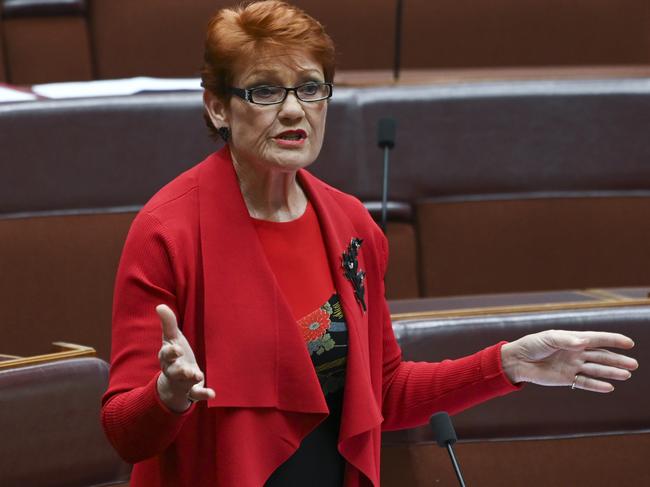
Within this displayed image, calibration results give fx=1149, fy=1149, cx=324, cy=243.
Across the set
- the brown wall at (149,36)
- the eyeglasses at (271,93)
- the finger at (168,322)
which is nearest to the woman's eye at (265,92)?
the eyeglasses at (271,93)

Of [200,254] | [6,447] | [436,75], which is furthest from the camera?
[436,75]

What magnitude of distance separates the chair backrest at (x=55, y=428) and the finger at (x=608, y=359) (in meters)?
0.24

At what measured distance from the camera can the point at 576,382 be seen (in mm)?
427

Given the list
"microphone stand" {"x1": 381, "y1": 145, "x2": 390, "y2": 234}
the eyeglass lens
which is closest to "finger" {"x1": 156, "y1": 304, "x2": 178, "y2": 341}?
the eyeglass lens

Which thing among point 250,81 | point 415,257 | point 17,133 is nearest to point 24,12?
point 17,133

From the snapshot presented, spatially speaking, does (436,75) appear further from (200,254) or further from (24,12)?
(200,254)

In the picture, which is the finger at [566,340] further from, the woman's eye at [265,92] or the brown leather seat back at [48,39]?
the brown leather seat back at [48,39]

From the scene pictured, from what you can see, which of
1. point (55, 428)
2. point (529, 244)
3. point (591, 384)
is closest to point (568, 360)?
point (591, 384)

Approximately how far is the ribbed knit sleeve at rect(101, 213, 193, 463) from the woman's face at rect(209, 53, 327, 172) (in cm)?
5

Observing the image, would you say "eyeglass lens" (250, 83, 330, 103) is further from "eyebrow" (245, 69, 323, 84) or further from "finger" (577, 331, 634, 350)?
"finger" (577, 331, 634, 350)

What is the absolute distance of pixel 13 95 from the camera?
0.79 metres

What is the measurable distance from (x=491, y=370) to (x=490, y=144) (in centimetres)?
39

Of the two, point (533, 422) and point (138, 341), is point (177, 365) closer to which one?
point (138, 341)

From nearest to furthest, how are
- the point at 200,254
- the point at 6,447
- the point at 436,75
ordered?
1. the point at 200,254
2. the point at 6,447
3. the point at 436,75
